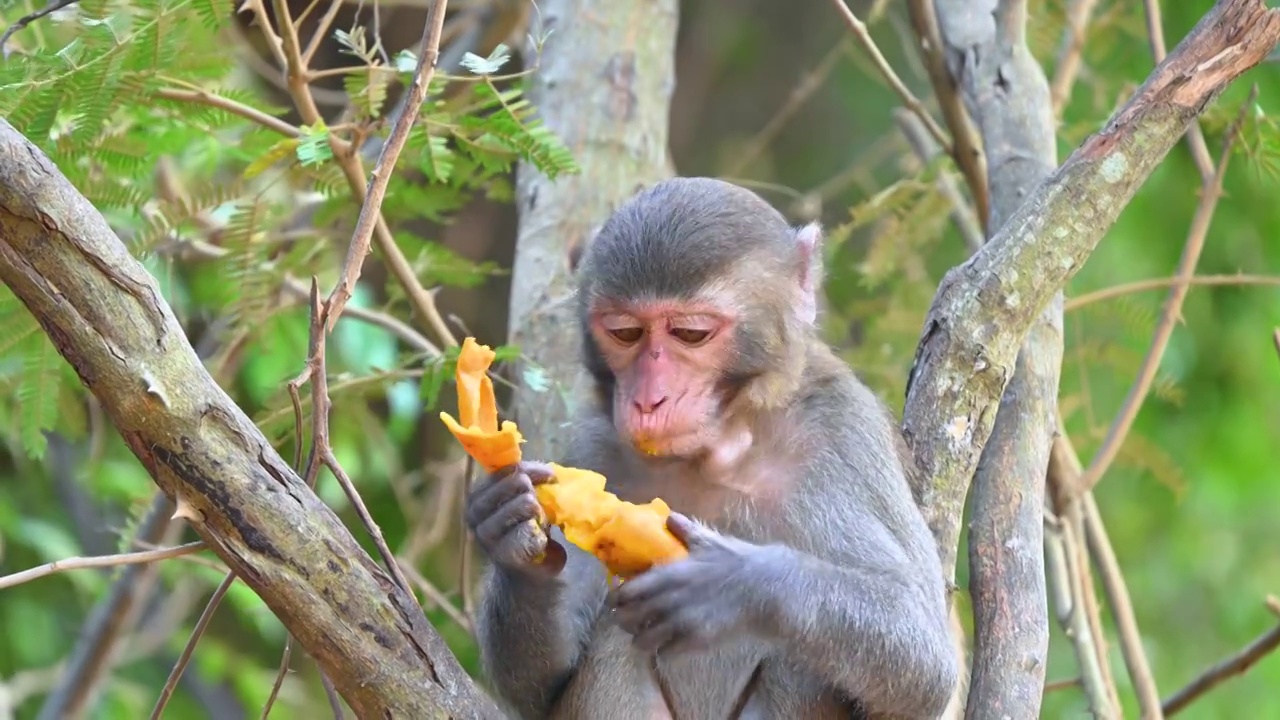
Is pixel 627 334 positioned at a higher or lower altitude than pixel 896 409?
higher

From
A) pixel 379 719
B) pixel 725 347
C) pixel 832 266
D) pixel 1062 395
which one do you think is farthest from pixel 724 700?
pixel 832 266

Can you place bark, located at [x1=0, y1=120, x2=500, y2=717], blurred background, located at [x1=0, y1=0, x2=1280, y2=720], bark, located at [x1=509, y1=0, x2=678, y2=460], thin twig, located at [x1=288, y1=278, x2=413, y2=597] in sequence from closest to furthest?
bark, located at [x1=0, y1=120, x2=500, y2=717], thin twig, located at [x1=288, y1=278, x2=413, y2=597], bark, located at [x1=509, y1=0, x2=678, y2=460], blurred background, located at [x1=0, y1=0, x2=1280, y2=720]

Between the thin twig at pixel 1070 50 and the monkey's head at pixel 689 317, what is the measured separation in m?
2.39

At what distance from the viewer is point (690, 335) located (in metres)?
4.38

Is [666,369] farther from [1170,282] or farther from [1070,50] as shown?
[1070,50]

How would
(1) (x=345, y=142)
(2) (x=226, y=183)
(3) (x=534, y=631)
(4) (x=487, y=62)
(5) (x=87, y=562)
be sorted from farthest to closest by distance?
(2) (x=226, y=183) → (1) (x=345, y=142) → (3) (x=534, y=631) → (4) (x=487, y=62) → (5) (x=87, y=562)

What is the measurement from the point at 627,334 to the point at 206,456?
1650 mm

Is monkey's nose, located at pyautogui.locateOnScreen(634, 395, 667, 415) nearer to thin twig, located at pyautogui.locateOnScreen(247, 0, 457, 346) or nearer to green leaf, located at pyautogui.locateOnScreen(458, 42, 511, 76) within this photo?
thin twig, located at pyautogui.locateOnScreen(247, 0, 457, 346)

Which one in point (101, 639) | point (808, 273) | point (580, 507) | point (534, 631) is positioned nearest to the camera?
point (580, 507)

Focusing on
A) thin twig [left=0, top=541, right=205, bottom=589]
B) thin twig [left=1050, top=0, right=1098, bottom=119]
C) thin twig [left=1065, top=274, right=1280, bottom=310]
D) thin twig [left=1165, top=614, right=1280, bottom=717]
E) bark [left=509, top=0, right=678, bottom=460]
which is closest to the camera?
thin twig [left=0, top=541, right=205, bottom=589]

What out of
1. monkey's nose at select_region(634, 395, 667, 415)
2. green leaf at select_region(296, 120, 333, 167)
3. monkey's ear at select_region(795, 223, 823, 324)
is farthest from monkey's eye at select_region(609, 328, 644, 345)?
green leaf at select_region(296, 120, 333, 167)

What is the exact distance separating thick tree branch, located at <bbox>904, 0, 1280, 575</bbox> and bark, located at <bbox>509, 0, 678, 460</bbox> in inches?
67.2

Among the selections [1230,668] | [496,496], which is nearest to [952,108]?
[1230,668]

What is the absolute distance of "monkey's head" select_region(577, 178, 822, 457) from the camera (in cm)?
431
